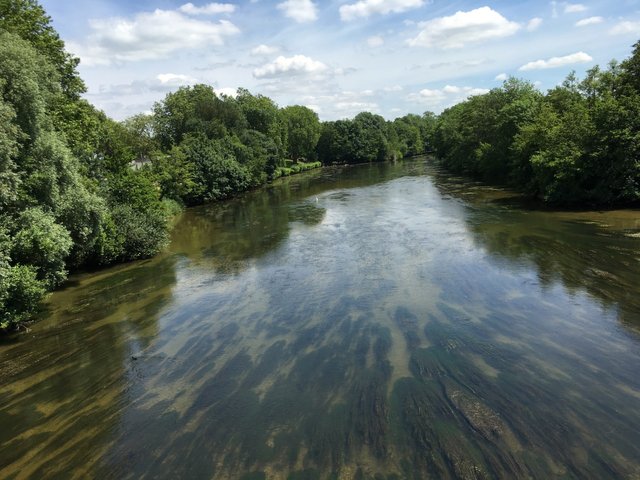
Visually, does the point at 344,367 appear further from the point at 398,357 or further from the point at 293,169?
the point at 293,169

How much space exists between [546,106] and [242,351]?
151 feet

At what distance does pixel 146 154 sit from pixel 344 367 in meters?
55.7

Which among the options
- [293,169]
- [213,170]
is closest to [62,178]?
[213,170]

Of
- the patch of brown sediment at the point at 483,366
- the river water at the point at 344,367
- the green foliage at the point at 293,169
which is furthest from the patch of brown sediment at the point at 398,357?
the green foliage at the point at 293,169

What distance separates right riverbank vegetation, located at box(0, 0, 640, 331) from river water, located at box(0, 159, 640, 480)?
2891mm

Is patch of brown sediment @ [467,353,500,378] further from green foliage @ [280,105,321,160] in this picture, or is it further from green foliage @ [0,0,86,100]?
green foliage @ [280,105,321,160]

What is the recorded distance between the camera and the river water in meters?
10.0

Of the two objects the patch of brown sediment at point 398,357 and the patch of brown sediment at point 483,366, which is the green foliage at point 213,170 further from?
the patch of brown sediment at point 483,366

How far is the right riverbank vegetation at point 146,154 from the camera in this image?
18328 mm

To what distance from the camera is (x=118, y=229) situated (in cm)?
2788

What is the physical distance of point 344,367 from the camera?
14055 millimetres

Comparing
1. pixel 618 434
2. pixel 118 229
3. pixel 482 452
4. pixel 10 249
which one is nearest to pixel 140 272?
pixel 118 229

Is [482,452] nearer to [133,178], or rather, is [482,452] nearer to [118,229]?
[118,229]

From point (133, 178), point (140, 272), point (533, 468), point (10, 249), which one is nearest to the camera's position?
point (533, 468)
